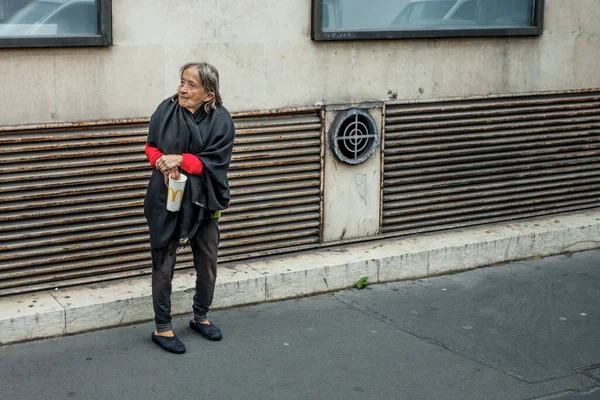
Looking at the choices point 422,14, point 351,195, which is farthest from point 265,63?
point 422,14

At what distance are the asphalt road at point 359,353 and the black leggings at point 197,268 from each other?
9.6 inches

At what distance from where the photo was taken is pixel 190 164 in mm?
5719

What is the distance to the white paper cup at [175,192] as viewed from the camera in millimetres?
5666

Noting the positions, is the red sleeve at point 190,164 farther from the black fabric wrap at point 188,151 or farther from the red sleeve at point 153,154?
the red sleeve at point 153,154

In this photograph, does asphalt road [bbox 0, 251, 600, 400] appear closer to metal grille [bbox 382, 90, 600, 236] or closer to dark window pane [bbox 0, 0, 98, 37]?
metal grille [bbox 382, 90, 600, 236]

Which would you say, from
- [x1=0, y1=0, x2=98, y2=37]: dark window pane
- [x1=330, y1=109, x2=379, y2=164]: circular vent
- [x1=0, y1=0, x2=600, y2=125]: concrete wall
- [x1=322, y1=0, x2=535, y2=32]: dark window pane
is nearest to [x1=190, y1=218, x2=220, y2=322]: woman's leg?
[x1=0, y1=0, x2=600, y2=125]: concrete wall

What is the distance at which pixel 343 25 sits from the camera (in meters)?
7.42

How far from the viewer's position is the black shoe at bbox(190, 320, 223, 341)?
20.2ft

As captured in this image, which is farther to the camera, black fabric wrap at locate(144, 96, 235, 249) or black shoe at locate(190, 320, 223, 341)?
black shoe at locate(190, 320, 223, 341)

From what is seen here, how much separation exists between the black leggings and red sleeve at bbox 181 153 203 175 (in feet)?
1.23

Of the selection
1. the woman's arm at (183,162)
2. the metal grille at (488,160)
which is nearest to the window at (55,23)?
the woman's arm at (183,162)

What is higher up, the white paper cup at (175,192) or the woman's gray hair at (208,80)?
the woman's gray hair at (208,80)

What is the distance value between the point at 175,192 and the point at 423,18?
3023 millimetres

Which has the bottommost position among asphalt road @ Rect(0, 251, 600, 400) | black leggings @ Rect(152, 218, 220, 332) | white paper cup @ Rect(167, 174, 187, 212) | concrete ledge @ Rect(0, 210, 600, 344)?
asphalt road @ Rect(0, 251, 600, 400)
